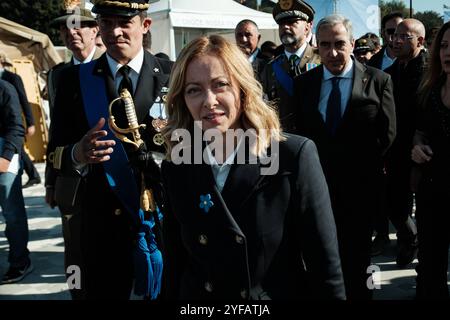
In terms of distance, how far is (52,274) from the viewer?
5.02 meters

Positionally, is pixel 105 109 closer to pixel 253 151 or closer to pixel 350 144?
pixel 253 151

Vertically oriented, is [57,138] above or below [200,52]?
below

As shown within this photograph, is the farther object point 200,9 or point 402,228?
point 200,9

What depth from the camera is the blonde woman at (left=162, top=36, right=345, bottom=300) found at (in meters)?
1.78

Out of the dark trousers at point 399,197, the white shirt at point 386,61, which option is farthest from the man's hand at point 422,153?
the white shirt at point 386,61

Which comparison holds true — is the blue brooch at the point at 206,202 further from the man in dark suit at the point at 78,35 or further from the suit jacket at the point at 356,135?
the man in dark suit at the point at 78,35

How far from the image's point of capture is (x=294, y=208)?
180cm

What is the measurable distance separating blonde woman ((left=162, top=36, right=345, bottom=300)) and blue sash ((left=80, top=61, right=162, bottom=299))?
692 mm

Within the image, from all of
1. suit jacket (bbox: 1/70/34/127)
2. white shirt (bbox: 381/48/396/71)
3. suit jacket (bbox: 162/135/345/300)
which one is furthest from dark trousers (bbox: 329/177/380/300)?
suit jacket (bbox: 1/70/34/127)

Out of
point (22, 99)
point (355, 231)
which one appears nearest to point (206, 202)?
point (355, 231)

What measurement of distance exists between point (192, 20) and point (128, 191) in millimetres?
10701
